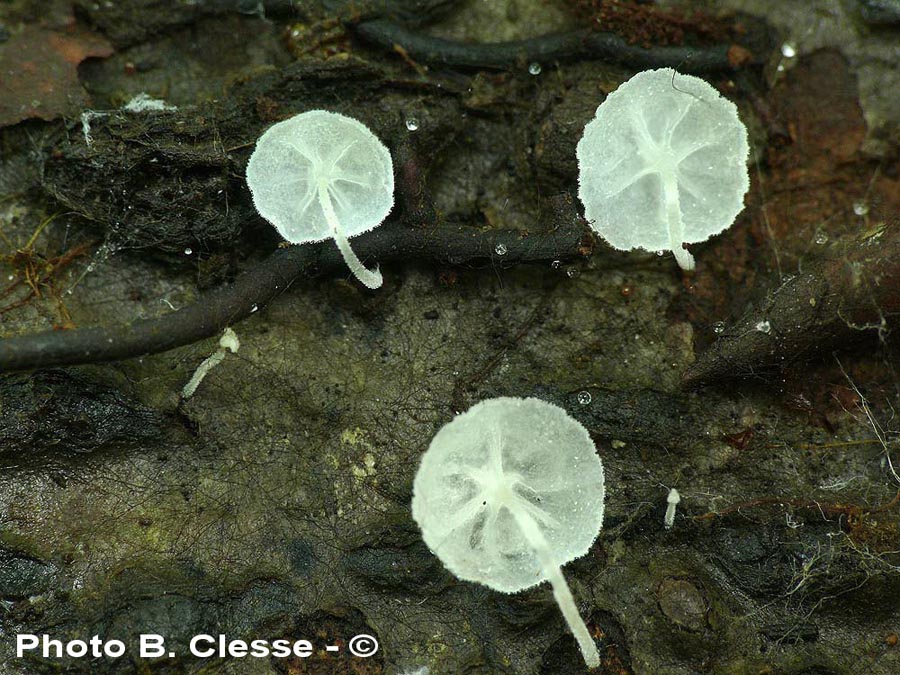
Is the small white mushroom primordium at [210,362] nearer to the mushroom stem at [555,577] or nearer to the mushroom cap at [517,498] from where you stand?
the mushroom cap at [517,498]

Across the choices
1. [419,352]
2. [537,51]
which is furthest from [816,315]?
[537,51]

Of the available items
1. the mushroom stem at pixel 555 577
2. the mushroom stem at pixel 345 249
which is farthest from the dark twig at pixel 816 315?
the mushroom stem at pixel 345 249

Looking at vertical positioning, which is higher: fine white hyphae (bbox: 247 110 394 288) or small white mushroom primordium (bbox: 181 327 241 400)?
fine white hyphae (bbox: 247 110 394 288)

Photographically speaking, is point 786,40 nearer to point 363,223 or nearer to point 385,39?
point 385,39

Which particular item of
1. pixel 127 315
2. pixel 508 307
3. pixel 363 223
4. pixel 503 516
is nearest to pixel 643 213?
pixel 508 307

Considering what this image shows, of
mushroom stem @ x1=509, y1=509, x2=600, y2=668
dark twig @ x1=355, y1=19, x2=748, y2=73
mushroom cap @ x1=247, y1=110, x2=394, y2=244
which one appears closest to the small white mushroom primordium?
mushroom cap @ x1=247, y1=110, x2=394, y2=244

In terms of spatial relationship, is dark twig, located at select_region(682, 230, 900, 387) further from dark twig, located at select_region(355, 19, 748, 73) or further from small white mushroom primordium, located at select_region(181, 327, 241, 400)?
small white mushroom primordium, located at select_region(181, 327, 241, 400)

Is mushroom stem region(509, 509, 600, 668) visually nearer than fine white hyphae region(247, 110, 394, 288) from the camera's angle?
Yes
